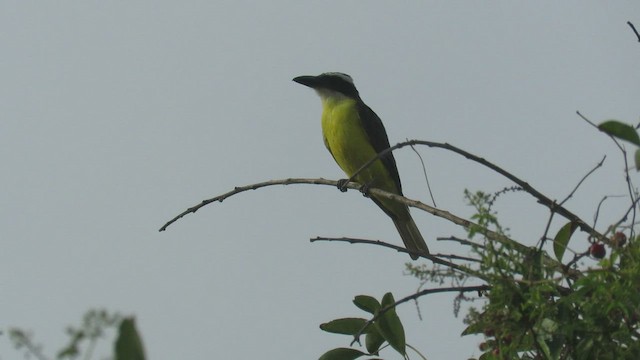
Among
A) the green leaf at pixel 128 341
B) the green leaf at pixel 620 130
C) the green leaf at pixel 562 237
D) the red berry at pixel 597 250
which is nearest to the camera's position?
the green leaf at pixel 128 341

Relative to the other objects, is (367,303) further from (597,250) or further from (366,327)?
(597,250)

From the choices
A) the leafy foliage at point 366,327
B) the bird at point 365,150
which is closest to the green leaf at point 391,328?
the leafy foliage at point 366,327

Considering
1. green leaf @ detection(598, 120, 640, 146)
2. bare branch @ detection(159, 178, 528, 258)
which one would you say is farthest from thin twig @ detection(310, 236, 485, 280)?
green leaf @ detection(598, 120, 640, 146)

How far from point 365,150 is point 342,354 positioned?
4393 millimetres

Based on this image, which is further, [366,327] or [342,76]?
[342,76]

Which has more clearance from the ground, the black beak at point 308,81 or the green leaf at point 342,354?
the black beak at point 308,81

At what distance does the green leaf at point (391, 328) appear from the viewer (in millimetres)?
2379

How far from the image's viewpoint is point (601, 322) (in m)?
1.89

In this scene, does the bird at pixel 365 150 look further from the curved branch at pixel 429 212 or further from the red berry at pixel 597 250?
the red berry at pixel 597 250

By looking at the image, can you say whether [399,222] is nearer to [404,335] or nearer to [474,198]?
[404,335]

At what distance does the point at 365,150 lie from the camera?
6.85 meters

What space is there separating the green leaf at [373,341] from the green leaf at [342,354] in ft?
0.10

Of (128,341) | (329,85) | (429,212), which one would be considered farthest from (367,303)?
(329,85)

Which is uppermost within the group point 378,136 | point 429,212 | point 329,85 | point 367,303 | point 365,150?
point 329,85
